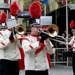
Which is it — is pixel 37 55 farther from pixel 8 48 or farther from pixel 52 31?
pixel 8 48

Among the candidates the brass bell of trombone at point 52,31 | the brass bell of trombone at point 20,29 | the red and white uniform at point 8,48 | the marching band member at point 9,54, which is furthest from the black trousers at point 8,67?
the brass bell of trombone at point 52,31

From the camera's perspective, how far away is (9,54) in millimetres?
7359

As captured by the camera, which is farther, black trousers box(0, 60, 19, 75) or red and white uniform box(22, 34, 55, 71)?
black trousers box(0, 60, 19, 75)

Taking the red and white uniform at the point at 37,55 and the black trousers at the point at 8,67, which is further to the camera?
the black trousers at the point at 8,67

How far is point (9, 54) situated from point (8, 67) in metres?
0.28

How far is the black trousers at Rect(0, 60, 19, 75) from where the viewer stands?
7336 millimetres

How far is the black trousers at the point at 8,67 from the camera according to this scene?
734cm

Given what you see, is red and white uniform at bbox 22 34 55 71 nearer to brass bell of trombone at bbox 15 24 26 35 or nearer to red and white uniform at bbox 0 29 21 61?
brass bell of trombone at bbox 15 24 26 35

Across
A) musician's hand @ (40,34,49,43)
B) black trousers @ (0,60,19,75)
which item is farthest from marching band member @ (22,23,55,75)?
black trousers @ (0,60,19,75)

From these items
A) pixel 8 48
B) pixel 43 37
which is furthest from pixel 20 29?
pixel 43 37

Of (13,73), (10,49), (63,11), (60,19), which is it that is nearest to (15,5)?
(10,49)

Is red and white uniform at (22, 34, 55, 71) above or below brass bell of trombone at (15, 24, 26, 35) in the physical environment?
below

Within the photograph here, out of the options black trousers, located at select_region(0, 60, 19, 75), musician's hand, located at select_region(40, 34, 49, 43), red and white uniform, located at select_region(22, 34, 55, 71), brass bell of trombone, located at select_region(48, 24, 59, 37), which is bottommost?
black trousers, located at select_region(0, 60, 19, 75)

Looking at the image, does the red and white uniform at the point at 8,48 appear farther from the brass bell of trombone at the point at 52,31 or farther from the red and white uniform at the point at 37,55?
the brass bell of trombone at the point at 52,31
